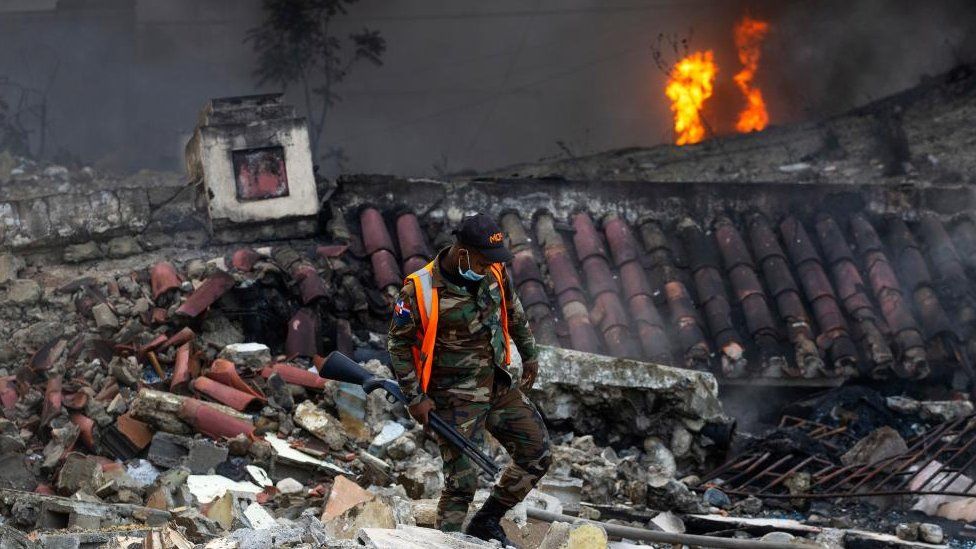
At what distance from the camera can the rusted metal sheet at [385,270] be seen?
994cm

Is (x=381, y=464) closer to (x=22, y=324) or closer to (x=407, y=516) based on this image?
(x=407, y=516)

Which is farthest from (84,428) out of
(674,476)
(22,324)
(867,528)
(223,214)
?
(867,528)

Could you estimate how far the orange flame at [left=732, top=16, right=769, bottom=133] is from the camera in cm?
2055

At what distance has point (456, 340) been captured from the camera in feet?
18.6

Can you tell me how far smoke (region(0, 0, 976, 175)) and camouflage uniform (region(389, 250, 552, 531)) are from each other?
13.6m

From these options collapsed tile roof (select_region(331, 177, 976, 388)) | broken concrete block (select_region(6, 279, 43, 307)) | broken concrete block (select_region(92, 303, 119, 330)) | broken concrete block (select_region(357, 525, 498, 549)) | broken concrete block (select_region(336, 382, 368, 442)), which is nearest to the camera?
broken concrete block (select_region(357, 525, 498, 549))

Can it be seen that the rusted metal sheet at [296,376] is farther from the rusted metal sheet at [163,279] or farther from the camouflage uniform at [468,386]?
the camouflage uniform at [468,386]

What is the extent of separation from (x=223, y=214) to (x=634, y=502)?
4.79m

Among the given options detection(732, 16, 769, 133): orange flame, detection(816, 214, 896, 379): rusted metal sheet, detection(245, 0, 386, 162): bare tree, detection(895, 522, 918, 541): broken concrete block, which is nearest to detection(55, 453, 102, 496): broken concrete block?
detection(895, 522, 918, 541): broken concrete block

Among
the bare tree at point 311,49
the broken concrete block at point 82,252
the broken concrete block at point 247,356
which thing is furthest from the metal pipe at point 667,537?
the bare tree at point 311,49

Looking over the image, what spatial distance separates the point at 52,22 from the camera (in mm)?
18672

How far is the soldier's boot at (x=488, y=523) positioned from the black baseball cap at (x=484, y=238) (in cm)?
124

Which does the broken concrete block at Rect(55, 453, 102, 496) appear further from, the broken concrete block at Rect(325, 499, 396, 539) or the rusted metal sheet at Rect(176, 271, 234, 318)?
the rusted metal sheet at Rect(176, 271, 234, 318)

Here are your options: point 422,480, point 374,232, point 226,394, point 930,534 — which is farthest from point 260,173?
point 930,534
